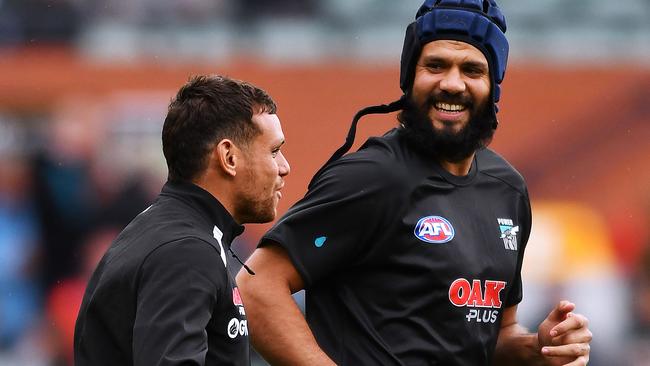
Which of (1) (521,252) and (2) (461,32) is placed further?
(1) (521,252)

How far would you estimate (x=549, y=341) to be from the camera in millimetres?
4223

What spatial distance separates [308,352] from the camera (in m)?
4.02

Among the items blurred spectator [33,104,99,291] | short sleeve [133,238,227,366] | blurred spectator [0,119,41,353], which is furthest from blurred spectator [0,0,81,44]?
short sleeve [133,238,227,366]

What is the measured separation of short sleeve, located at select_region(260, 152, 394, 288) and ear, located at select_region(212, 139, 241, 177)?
60 centimetres

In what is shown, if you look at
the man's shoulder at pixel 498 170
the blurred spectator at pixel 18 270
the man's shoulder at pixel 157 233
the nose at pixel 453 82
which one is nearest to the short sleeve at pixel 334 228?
the nose at pixel 453 82

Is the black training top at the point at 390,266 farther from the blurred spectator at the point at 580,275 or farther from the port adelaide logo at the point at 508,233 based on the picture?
the blurred spectator at the point at 580,275

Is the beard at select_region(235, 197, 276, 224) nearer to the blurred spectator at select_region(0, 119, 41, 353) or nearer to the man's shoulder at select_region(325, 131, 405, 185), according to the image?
the man's shoulder at select_region(325, 131, 405, 185)

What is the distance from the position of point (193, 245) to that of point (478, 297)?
3.83 ft

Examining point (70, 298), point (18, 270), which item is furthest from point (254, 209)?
point (18, 270)

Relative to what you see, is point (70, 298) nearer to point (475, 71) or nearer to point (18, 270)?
point (18, 270)

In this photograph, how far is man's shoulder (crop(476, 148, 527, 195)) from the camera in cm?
Result: 442

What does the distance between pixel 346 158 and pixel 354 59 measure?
12.5 m

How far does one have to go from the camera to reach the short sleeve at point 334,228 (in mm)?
4051

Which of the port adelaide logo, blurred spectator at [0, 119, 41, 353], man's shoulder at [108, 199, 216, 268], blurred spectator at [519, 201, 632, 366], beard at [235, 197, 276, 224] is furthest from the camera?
blurred spectator at [519, 201, 632, 366]
